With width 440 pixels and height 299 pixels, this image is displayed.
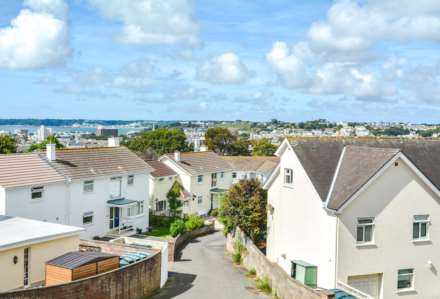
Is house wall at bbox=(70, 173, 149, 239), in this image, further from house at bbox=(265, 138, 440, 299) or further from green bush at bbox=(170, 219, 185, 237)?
house at bbox=(265, 138, 440, 299)

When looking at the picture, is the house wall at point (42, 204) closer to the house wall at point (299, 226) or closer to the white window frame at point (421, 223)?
the house wall at point (299, 226)

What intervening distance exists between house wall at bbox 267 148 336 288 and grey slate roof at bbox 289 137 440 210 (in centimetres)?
53

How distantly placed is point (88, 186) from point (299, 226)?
18131 mm

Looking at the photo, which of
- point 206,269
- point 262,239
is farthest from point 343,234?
point 262,239

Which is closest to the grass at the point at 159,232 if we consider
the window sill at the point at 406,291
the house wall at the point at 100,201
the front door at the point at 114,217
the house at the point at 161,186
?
the house wall at the point at 100,201

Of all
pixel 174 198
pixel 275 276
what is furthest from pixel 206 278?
pixel 174 198

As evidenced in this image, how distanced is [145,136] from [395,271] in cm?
8868

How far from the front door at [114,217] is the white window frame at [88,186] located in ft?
10.7

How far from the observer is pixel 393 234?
29.7 meters

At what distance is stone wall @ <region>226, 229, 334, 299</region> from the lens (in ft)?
75.1

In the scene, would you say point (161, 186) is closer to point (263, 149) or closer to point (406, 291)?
point (406, 291)

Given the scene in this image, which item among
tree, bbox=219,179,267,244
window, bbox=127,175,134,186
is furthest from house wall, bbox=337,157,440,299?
window, bbox=127,175,134,186

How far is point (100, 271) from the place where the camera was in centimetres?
2480

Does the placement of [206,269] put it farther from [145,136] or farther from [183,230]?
[145,136]
